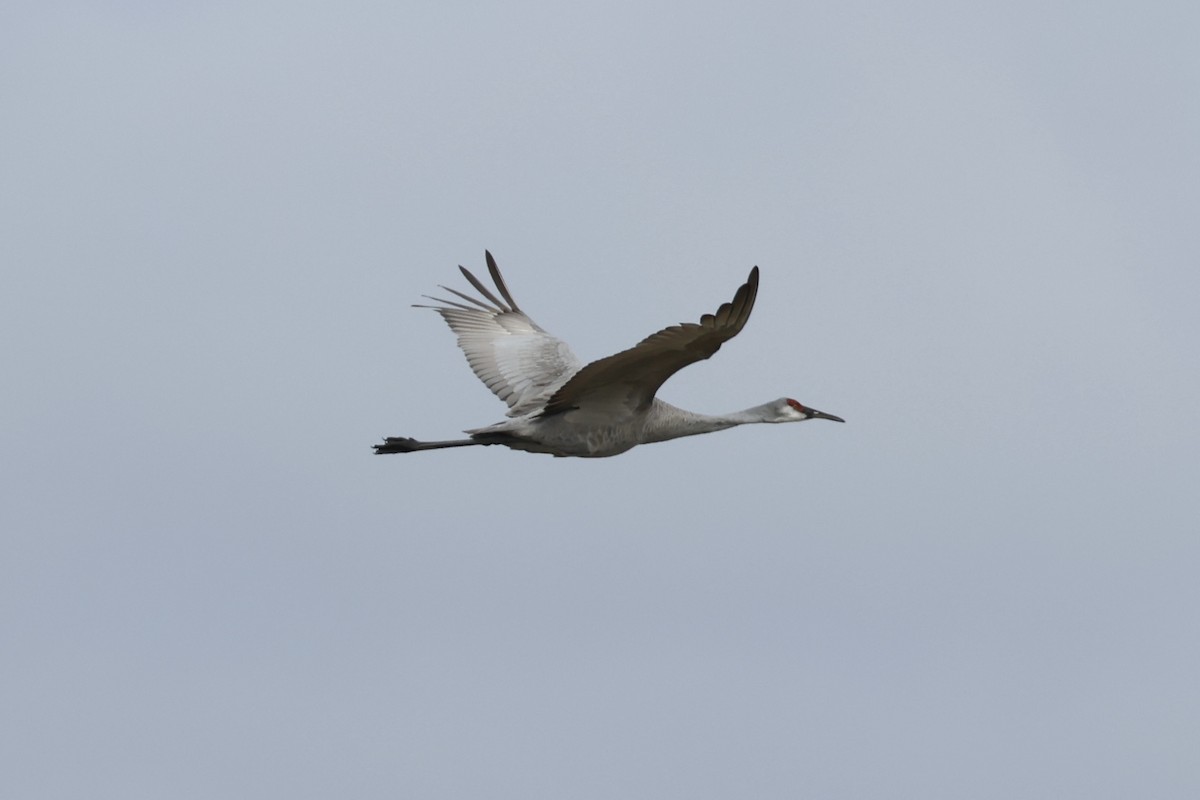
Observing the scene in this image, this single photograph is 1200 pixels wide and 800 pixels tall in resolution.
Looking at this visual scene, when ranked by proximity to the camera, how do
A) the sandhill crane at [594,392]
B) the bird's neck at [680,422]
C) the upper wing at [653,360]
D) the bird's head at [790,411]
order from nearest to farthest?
the upper wing at [653,360] → the sandhill crane at [594,392] → the bird's neck at [680,422] → the bird's head at [790,411]

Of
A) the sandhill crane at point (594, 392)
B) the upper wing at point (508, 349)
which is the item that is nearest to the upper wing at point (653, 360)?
the sandhill crane at point (594, 392)

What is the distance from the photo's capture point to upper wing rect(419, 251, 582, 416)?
2012 centimetres

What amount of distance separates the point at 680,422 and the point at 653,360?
1973mm

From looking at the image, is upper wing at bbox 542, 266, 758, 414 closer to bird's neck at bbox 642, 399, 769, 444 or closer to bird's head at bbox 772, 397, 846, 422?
bird's neck at bbox 642, 399, 769, 444

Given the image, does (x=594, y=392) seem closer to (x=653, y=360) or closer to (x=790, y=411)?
(x=653, y=360)

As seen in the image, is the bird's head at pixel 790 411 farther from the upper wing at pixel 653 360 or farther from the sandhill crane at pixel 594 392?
the upper wing at pixel 653 360

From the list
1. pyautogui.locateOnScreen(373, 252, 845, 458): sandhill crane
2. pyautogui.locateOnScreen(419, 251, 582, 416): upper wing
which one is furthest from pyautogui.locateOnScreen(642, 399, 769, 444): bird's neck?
pyautogui.locateOnScreen(419, 251, 582, 416): upper wing

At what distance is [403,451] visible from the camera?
62.5 ft

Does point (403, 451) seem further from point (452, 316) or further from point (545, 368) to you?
point (452, 316)

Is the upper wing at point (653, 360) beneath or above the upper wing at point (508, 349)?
beneath

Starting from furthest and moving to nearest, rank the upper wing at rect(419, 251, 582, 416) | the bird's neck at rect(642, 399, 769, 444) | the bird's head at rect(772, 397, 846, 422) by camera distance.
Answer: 1. the upper wing at rect(419, 251, 582, 416)
2. the bird's head at rect(772, 397, 846, 422)
3. the bird's neck at rect(642, 399, 769, 444)

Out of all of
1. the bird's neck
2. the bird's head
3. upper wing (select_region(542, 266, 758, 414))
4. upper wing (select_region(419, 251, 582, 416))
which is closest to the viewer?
upper wing (select_region(542, 266, 758, 414))

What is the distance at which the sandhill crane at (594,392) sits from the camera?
16.0 meters

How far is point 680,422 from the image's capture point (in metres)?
18.7
